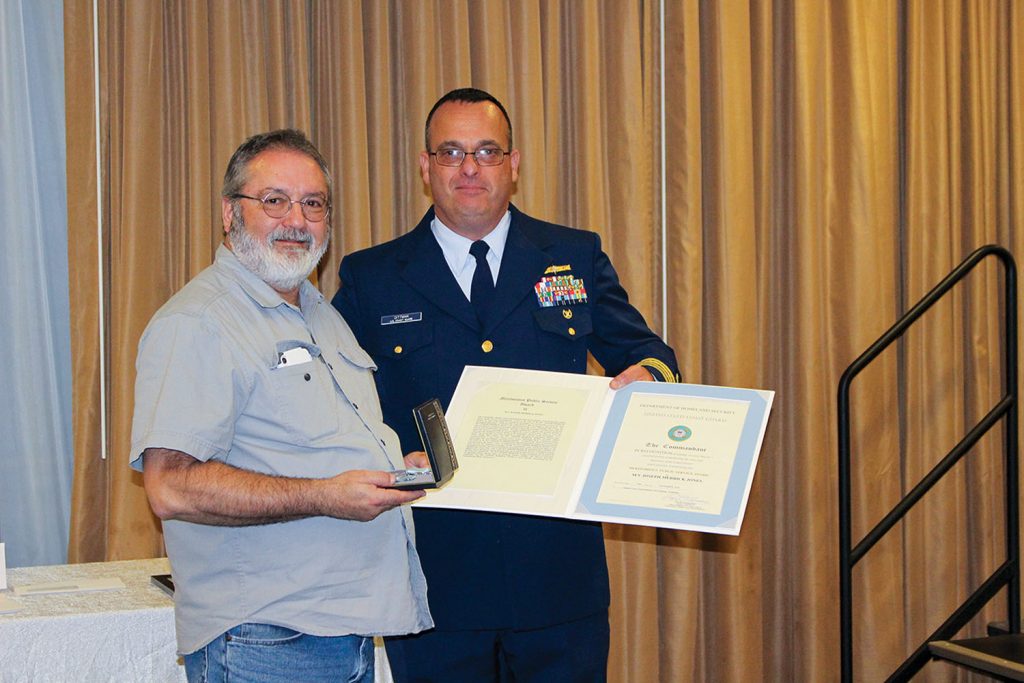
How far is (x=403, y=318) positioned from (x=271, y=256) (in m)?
0.49

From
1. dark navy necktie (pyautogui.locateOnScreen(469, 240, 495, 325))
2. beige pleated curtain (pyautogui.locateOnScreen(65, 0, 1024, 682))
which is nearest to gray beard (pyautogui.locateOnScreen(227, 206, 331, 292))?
dark navy necktie (pyautogui.locateOnScreen(469, 240, 495, 325))

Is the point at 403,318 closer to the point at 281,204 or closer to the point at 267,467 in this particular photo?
the point at 281,204

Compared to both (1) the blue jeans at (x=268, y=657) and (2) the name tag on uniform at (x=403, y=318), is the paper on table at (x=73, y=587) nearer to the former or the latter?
(1) the blue jeans at (x=268, y=657)

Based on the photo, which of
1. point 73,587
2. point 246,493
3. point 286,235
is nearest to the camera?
point 246,493

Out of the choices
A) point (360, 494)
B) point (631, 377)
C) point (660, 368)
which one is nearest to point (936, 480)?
point (660, 368)

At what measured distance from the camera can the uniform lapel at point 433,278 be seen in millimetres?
2432

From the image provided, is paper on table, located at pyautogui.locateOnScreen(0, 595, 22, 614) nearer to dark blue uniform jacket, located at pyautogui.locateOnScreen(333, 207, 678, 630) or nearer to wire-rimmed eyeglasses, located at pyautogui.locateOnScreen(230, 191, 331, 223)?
dark blue uniform jacket, located at pyautogui.locateOnScreen(333, 207, 678, 630)

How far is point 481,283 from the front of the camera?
246 centimetres

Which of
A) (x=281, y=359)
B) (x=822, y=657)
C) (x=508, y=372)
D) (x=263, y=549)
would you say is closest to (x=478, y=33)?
(x=508, y=372)

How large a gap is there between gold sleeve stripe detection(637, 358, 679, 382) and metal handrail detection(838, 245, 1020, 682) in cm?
105

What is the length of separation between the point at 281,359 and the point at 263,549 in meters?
0.32

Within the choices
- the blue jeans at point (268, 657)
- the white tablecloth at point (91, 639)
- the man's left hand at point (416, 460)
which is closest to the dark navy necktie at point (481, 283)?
the man's left hand at point (416, 460)

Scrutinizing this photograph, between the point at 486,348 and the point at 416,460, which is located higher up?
the point at 486,348

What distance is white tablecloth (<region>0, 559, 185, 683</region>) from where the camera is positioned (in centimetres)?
226
